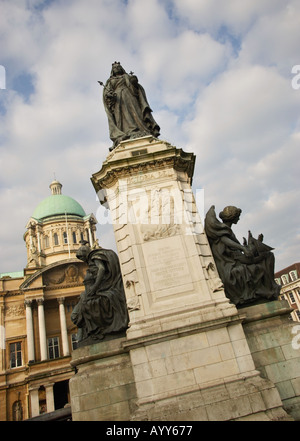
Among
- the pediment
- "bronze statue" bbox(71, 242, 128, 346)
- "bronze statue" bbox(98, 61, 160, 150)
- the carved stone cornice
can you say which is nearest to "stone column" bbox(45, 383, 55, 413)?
the pediment

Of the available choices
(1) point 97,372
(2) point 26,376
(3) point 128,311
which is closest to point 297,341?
(3) point 128,311

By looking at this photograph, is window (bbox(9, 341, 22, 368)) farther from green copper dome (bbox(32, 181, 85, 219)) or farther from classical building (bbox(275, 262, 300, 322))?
classical building (bbox(275, 262, 300, 322))

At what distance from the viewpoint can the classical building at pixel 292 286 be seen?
5400cm

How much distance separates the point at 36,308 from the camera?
45.5 meters

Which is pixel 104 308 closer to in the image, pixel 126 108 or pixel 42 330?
pixel 126 108

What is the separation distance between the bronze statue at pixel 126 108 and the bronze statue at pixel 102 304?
3819mm

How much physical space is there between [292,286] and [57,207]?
4521 cm

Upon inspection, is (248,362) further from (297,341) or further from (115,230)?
(115,230)

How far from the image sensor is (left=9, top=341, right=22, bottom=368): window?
43.0m

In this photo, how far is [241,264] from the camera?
778 cm

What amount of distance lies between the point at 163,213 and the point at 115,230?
1229 mm
